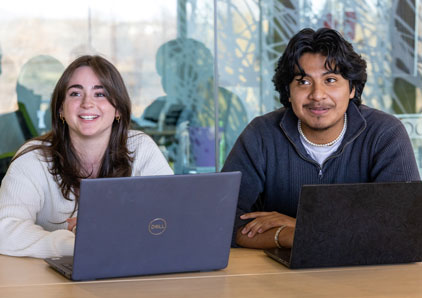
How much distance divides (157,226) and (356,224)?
0.54 meters

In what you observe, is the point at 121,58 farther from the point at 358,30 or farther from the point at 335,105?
the point at 335,105

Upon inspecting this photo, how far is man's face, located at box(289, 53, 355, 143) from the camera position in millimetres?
2459

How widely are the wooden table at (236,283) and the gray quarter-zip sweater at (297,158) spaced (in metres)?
0.61

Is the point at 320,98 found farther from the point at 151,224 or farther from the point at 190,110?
the point at 190,110

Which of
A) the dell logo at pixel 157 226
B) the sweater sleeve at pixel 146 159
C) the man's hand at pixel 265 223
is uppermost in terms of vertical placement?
the sweater sleeve at pixel 146 159

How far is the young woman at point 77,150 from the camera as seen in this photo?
242 centimetres

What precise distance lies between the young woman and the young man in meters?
0.40

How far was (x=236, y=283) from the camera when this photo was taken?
1.69 meters

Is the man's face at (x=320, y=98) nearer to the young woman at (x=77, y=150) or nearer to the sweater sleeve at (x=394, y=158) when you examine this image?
the sweater sleeve at (x=394, y=158)

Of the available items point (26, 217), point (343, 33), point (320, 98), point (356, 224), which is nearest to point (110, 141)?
point (26, 217)

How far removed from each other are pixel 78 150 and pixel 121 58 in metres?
1.59

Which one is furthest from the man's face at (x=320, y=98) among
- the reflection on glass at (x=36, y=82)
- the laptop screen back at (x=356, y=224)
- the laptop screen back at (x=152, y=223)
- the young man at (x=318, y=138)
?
the reflection on glass at (x=36, y=82)

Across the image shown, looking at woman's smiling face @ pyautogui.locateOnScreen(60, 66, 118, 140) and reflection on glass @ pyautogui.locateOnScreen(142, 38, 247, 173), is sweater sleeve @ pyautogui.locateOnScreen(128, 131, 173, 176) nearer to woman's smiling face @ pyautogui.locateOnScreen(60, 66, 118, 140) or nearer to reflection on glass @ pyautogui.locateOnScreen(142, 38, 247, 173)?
woman's smiling face @ pyautogui.locateOnScreen(60, 66, 118, 140)

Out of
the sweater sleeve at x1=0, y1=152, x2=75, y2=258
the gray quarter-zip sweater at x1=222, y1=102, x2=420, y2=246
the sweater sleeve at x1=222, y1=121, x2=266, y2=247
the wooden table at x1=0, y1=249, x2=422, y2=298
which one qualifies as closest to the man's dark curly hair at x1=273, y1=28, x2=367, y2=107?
the gray quarter-zip sweater at x1=222, y1=102, x2=420, y2=246
